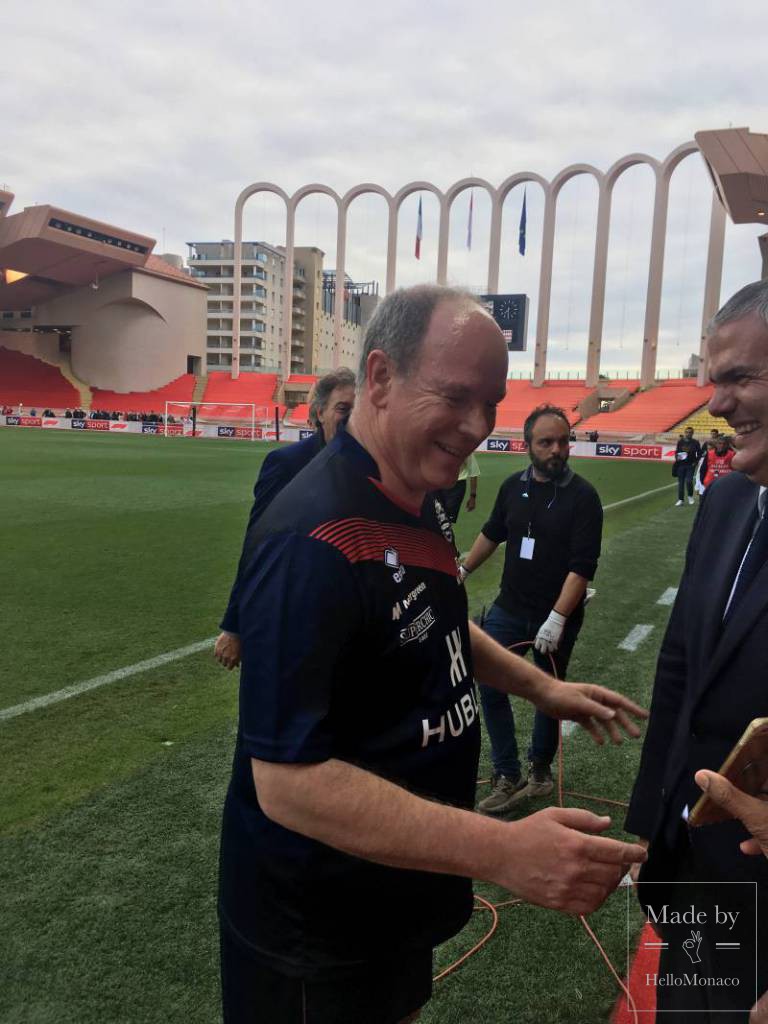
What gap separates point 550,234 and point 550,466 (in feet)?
168

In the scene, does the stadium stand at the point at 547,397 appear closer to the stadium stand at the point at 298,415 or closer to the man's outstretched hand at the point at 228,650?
the stadium stand at the point at 298,415

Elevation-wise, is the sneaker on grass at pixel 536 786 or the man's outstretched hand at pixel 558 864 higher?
the man's outstretched hand at pixel 558 864

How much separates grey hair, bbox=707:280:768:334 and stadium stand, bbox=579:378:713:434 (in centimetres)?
4285

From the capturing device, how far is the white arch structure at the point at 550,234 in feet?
150

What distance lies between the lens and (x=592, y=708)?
1.94 m

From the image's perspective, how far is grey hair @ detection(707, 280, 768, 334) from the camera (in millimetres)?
1634

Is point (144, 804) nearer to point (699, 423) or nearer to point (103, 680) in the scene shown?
point (103, 680)

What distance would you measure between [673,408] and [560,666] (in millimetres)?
45738

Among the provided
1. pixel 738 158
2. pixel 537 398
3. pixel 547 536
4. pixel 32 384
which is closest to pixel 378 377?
pixel 547 536

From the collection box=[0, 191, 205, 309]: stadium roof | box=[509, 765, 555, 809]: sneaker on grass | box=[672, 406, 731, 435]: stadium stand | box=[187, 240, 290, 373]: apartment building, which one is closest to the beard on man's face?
box=[509, 765, 555, 809]: sneaker on grass

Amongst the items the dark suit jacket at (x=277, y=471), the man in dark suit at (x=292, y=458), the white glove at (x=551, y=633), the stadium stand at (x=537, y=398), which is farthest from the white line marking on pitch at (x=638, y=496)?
the stadium stand at (x=537, y=398)

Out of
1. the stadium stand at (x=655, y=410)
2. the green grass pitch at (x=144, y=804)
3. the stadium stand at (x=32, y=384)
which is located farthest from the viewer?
the stadium stand at (x=32, y=384)

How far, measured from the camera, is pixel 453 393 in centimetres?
134

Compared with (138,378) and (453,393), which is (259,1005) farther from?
(138,378)
